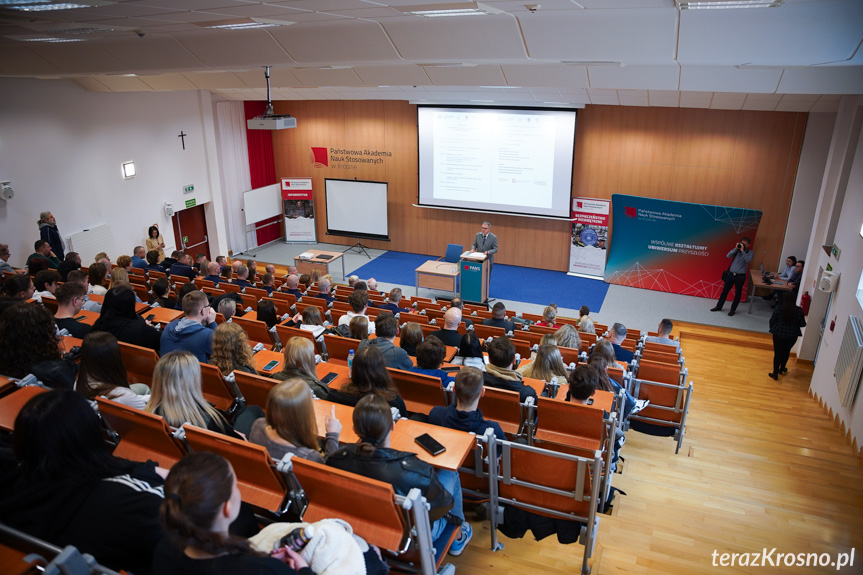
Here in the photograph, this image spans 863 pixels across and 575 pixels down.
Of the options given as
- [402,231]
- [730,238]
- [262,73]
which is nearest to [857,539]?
[730,238]

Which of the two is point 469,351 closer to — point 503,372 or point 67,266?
point 503,372

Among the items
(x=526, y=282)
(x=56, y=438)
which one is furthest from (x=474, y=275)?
(x=56, y=438)

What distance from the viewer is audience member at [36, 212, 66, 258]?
29.1 feet

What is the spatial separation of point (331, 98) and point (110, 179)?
4.94 meters

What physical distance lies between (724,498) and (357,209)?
10954 millimetres

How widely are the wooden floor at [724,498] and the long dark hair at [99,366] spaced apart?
2.32 metres

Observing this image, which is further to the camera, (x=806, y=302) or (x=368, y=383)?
(x=806, y=302)

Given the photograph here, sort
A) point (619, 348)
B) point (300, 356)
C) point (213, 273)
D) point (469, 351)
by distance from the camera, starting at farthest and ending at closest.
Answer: point (213, 273)
point (619, 348)
point (469, 351)
point (300, 356)

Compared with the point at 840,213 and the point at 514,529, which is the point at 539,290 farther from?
the point at 514,529

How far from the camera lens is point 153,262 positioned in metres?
8.85

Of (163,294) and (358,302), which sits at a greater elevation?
(358,302)

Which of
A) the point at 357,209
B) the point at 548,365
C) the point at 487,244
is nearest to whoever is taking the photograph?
the point at 548,365

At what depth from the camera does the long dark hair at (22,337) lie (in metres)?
3.59

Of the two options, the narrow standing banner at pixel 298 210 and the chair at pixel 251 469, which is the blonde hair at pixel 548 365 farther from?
the narrow standing banner at pixel 298 210
